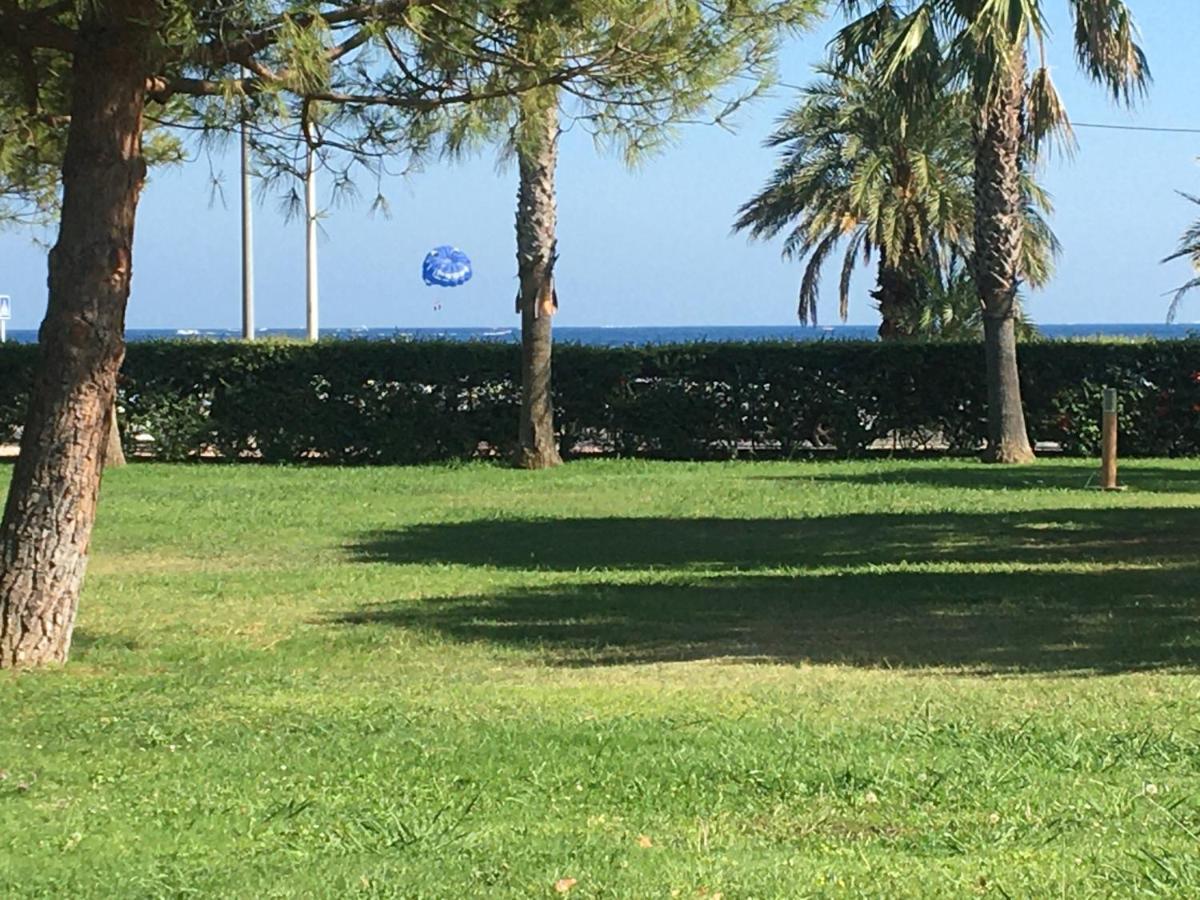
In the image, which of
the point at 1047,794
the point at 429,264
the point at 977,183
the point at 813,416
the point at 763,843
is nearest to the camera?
the point at 763,843

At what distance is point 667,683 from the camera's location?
8961 mm

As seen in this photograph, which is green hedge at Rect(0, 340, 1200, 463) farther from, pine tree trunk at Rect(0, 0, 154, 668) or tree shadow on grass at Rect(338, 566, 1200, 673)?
pine tree trunk at Rect(0, 0, 154, 668)

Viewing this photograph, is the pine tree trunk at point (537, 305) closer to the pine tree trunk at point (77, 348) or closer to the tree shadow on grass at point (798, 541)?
the tree shadow on grass at point (798, 541)

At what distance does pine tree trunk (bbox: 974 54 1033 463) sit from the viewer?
23984 millimetres

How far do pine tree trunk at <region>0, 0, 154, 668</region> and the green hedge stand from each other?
16.4 metres

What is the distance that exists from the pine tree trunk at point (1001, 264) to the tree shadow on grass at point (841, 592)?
659 cm

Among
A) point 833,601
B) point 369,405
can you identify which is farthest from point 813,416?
point 833,601

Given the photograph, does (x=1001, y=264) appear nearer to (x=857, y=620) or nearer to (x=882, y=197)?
(x=882, y=197)

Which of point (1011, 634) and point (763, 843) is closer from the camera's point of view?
point (763, 843)

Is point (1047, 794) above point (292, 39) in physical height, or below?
below

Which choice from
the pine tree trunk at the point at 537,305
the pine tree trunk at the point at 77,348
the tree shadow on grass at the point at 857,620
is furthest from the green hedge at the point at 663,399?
the pine tree trunk at the point at 77,348

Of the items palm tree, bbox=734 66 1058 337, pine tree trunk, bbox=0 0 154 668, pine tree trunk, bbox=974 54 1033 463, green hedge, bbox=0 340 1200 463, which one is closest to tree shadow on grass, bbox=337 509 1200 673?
pine tree trunk, bbox=0 0 154 668

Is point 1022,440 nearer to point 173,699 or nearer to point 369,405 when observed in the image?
point 369,405

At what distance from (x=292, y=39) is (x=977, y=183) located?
17.4 metres
